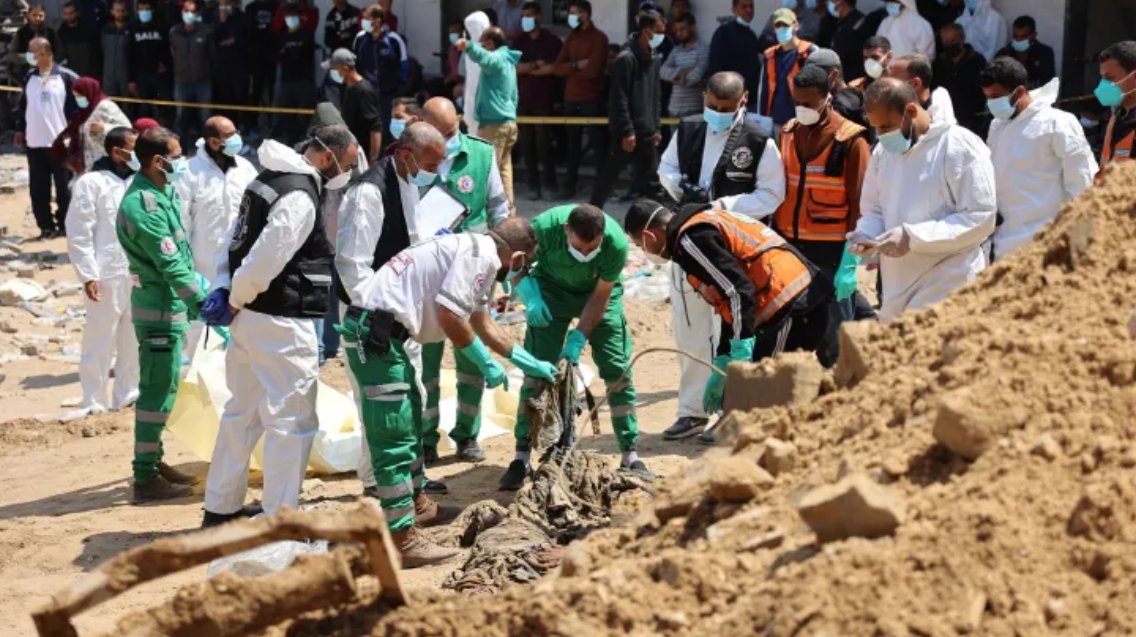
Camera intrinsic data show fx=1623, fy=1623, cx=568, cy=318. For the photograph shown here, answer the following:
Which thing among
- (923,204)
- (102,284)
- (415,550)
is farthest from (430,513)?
(102,284)

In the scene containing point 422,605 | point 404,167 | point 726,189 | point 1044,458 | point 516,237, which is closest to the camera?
point 1044,458

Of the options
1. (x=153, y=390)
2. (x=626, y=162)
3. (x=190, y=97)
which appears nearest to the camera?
(x=153, y=390)

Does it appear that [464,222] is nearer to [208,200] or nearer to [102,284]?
[208,200]

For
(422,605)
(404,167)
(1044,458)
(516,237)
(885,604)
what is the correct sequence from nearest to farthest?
(885,604) < (1044,458) < (422,605) < (516,237) < (404,167)

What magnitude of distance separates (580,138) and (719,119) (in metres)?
7.80

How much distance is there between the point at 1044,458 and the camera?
4402 mm

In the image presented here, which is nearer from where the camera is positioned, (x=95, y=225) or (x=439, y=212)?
(x=439, y=212)

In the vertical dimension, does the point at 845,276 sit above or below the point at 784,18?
below

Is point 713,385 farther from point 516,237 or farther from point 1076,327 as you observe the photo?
point 1076,327

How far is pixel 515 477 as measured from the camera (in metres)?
9.12

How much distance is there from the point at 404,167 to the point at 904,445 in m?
4.32

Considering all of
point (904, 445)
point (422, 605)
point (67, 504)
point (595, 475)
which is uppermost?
point (904, 445)

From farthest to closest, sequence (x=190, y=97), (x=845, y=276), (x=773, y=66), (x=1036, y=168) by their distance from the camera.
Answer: (x=190, y=97), (x=773, y=66), (x=845, y=276), (x=1036, y=168)

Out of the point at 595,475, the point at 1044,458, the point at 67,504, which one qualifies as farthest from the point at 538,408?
the point at 1044,458
